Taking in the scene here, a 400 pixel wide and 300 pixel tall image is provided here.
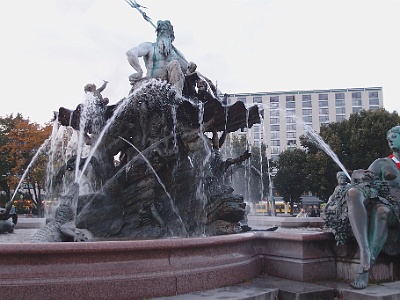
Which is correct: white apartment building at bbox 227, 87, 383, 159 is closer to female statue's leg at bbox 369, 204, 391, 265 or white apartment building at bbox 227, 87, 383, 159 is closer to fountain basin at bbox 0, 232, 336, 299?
fountain basin at bbox 0, 232, 336, 299

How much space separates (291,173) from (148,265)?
4658 cm

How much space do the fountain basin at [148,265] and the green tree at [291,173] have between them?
43870 millimetres

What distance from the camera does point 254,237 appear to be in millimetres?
6141

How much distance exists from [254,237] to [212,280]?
114 cm

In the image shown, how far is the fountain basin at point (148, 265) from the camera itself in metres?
4.33

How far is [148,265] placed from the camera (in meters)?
4.83

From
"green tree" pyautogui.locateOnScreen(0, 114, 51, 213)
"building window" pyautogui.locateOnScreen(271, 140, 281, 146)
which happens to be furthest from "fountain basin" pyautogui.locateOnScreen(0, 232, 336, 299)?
"building window" pyautogui.locateOnScreen(271, 140, 281, 146)

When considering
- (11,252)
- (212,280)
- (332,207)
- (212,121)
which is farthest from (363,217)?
(212,121)

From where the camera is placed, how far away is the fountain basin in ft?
14.2

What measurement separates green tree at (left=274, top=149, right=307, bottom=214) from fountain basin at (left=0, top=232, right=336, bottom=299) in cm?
4387

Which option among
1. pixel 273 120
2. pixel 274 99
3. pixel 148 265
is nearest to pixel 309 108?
pixel 273 120

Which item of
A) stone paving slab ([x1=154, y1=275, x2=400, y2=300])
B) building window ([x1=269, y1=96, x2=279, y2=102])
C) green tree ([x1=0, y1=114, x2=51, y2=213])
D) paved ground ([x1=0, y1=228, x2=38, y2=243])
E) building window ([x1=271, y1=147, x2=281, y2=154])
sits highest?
building window ([x1=269, y1=96, x2=279, y2=102])

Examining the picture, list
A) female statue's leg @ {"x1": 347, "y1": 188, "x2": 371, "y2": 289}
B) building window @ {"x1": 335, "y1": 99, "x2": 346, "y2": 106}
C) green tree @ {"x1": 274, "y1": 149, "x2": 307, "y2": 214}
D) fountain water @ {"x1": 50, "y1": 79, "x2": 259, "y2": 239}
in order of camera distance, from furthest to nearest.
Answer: building window @ {"x1": 335, "y1": 99, "x2": 346, "y2": 106} → green tree @ {"x1": 274, "y1": 149, "x2": 307, "y2": 214} → fountain water @ {"x1": 50, "y1": 79, "x2": 259, "y2": 239} → female statue's leg @ {"x1": 347, "y1": 188, "x2": 371, "y2": 289}

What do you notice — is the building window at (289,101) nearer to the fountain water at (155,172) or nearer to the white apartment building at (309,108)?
the white apartment building at (309,108)
